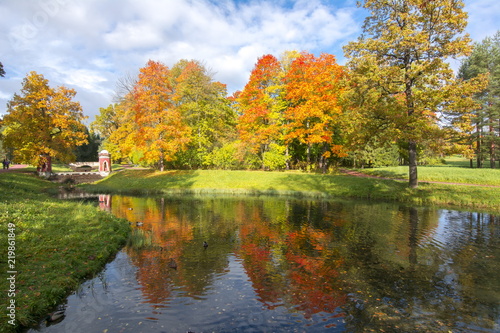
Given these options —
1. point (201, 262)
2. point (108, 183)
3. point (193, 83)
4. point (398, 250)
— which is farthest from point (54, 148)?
point (398, 250)

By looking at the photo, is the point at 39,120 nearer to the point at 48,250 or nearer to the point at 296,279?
the point at 48,250

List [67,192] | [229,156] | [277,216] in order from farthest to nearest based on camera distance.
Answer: [229,156] < [67,192] < [277,216]

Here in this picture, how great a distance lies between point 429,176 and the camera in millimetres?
32094

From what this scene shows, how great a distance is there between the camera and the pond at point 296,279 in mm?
6953

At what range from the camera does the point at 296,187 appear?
1225 inches

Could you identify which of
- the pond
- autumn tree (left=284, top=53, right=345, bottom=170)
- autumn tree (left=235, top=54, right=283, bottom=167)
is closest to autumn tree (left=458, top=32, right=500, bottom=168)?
autumn tree (left=284, top=53, right=345, bottom=170)

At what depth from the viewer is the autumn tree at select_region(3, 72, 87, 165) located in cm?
3353

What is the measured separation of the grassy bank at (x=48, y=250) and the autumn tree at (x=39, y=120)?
22.9 m

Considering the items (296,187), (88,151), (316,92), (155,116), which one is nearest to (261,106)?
(316,92)

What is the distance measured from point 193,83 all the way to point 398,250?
122 ft

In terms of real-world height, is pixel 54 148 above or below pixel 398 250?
above

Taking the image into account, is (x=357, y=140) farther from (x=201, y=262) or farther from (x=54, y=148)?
(x=54, y=148)

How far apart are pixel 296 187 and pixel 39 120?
32905mm

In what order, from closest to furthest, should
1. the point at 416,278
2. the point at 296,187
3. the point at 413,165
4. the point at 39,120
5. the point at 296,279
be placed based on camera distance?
1. the point at 296,279
2. the point at 416,278
3. the point at 413,165
4. the point at 296,187
5. the point at 39,120
